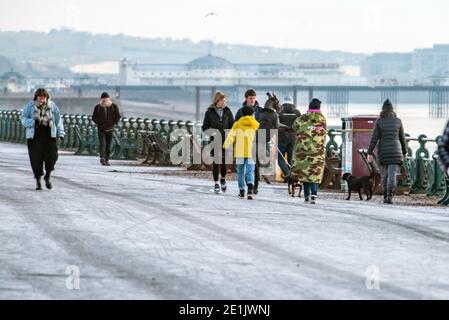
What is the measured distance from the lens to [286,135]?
26891 mm

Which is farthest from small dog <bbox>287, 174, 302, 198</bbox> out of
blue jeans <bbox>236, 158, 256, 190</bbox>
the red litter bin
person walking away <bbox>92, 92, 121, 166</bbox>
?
person walking away <bbox>92, 92, 121, 166</bbox>

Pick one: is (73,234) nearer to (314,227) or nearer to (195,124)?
(314,227)

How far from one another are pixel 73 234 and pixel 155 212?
3396 millimetres

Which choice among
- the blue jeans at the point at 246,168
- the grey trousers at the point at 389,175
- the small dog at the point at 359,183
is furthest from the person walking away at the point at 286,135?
the blue jeans at the point at 246,168

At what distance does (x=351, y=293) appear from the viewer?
Result: 41.0 ft

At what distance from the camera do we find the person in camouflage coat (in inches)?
882

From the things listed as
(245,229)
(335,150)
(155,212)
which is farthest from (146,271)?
(335,150)

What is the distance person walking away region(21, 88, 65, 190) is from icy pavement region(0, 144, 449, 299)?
1.83 ft

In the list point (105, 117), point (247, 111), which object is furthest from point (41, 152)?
point (105, 117)

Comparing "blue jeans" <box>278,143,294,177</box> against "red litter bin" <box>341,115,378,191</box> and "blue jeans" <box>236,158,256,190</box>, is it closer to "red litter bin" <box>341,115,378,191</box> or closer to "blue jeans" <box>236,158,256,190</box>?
"red litter bin" <box>341,115,378,191</box>

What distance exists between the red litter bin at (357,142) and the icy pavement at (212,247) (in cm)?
221

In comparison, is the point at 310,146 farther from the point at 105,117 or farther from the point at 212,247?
the point at 105,117

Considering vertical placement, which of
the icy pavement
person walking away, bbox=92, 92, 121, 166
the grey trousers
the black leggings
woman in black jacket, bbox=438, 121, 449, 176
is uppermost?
person walking away, bbox=92, 92, 121, 166

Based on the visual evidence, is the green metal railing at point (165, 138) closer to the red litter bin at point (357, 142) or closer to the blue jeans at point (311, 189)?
the red litter bin at point (357, 142)
